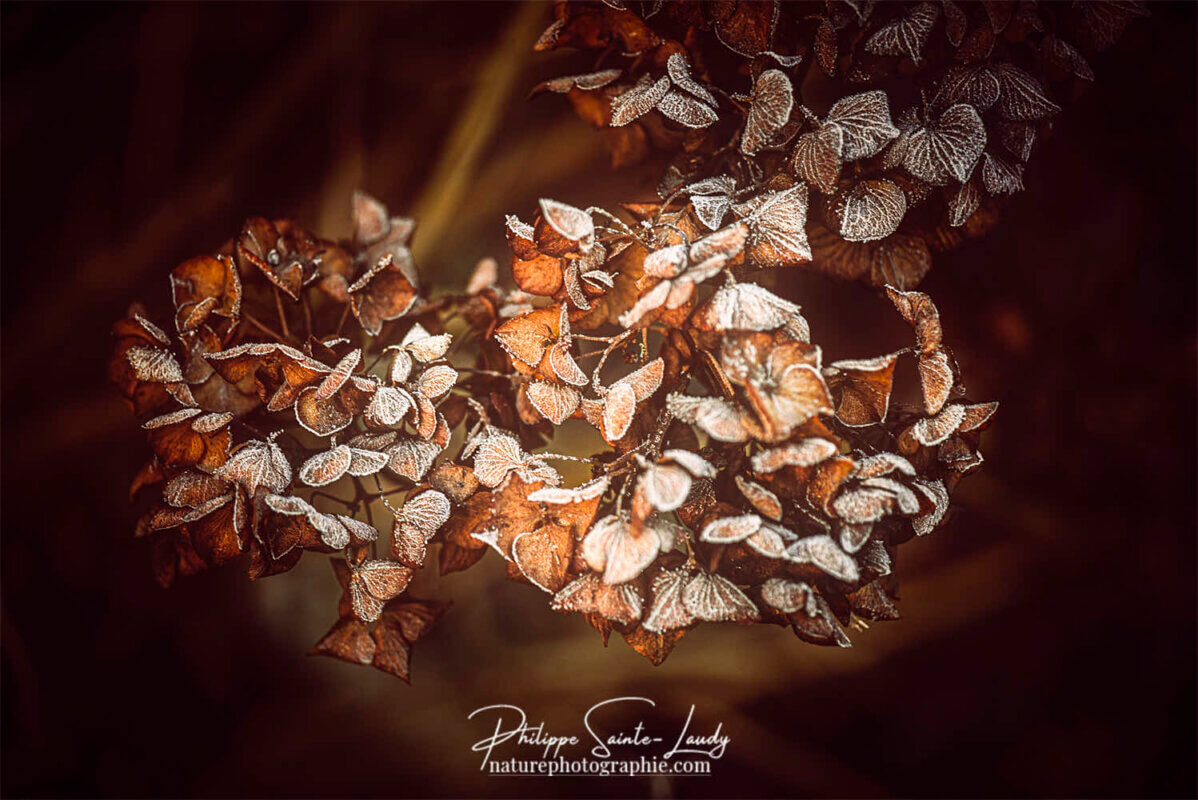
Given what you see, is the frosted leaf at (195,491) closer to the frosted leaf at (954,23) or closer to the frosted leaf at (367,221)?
the frosted leaf at (367,221)

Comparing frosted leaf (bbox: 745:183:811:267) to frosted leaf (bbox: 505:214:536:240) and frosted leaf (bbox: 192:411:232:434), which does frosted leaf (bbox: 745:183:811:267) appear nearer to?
frosted leaf (bbox: 505:214:536:240)

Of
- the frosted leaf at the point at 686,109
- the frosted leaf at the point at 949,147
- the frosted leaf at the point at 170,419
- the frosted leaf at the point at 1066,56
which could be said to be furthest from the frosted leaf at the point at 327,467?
the frosted leaf at the point at 1066,56

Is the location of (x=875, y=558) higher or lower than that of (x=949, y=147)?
lower

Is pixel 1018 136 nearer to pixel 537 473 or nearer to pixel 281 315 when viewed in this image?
pixel 537 473

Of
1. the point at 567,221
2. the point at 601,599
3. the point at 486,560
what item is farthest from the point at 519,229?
the point at 486,560

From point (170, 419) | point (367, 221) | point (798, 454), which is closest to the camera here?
point (798, 454)

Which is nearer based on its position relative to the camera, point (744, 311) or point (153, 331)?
point (744, 311)
